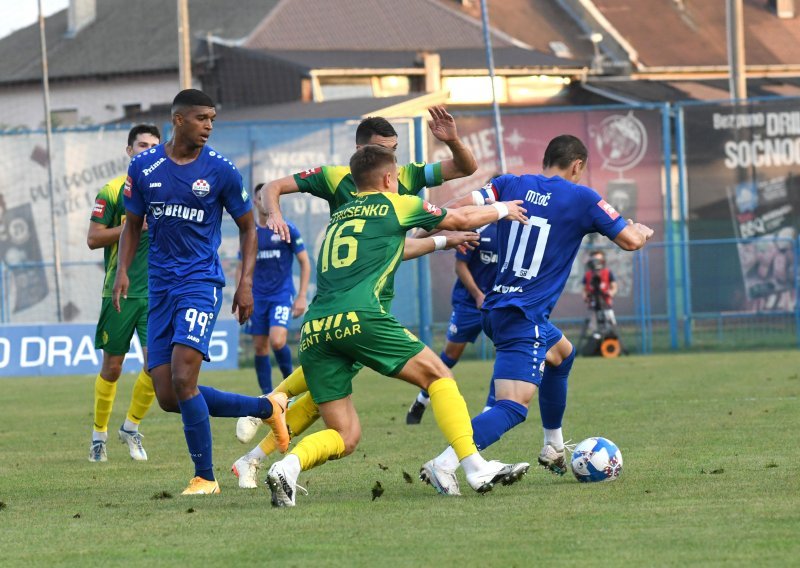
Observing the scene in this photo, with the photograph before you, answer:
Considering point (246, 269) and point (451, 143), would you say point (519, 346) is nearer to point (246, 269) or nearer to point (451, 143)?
point (451, 143)

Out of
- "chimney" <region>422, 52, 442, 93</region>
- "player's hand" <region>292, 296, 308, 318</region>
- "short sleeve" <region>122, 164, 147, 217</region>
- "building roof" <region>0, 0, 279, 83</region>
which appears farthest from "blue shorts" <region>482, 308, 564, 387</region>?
"building roof" <region>0, 0, 279, 83</region>

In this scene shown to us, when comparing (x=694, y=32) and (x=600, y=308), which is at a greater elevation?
(x=694, y=32)

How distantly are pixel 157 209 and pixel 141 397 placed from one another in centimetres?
281

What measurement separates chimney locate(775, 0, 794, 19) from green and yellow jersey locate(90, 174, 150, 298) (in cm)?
4484

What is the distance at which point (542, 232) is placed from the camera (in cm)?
840

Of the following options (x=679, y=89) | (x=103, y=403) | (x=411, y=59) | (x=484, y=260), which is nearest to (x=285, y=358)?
(x=484, y=260)

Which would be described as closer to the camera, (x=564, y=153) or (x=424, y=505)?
(x=424, y=505)

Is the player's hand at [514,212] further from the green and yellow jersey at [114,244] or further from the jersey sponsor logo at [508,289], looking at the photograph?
the green and yellow jersey at [114,244]

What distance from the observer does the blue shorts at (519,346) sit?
8289 mm

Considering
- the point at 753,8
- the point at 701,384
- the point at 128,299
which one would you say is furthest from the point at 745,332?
the point at 753,8

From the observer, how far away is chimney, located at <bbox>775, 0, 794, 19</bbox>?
52.2m

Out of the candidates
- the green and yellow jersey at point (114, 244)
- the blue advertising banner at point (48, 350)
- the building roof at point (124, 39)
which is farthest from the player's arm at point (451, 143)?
the building roof at point (124, 39)

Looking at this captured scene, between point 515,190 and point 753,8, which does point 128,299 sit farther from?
point 753,8

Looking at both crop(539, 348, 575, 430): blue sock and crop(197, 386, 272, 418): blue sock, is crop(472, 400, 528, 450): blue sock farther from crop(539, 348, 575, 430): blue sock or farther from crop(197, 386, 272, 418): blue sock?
crop(197, 386, 272, 418): blue sock
